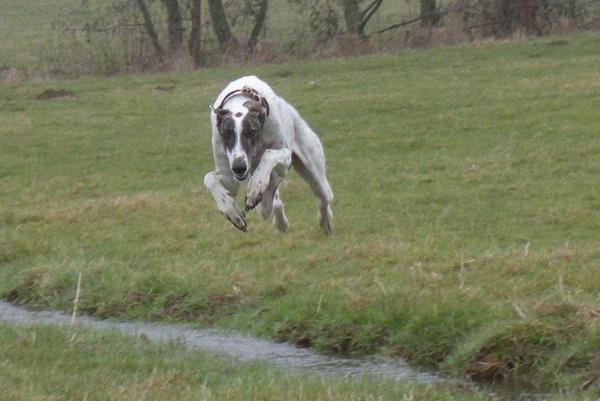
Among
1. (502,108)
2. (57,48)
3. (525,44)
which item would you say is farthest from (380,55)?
(57,48)

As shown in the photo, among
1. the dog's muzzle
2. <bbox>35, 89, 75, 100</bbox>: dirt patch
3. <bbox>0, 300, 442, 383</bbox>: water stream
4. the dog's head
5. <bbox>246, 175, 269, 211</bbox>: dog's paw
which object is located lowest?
<bbox>35, 89, 75, 100</bbox>: dirt patch

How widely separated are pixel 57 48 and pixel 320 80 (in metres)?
11.1

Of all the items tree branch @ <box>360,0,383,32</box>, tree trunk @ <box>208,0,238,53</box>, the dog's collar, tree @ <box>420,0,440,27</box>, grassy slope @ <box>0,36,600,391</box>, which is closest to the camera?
grassy slope @ <box>0,36,600,391</box>

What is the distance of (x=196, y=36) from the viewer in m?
27.5

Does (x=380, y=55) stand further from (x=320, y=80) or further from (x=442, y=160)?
(x=442, y=160)

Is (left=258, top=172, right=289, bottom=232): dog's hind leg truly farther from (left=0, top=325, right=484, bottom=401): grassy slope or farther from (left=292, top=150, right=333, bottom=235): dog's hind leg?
(left=0, top=325, right=484, bottom=401): grassy slope

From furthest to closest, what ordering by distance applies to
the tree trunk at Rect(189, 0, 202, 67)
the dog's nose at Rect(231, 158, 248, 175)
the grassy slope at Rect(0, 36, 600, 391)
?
the tree trunk at Rect(189, 0, 202, 67) → the dog's nose at Rect(231, 158, 248, 175) → the grassy slope at Rect(0, 36, 600, 391)

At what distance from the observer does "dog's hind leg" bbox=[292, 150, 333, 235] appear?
34.3 feet

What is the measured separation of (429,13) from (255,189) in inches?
782

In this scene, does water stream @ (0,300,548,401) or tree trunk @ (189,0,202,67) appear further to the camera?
tree trunk @ (189,0,202,67)

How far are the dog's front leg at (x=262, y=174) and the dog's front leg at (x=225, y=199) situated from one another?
0.78ft

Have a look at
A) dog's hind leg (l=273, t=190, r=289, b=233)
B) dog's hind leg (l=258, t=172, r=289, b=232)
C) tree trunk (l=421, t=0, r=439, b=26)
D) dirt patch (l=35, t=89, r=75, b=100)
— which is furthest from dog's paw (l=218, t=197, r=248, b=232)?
tree trunk (l=421, t=0, r=439, b=26)

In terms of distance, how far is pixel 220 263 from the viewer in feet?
33.0

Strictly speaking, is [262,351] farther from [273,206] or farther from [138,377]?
[273,206]
